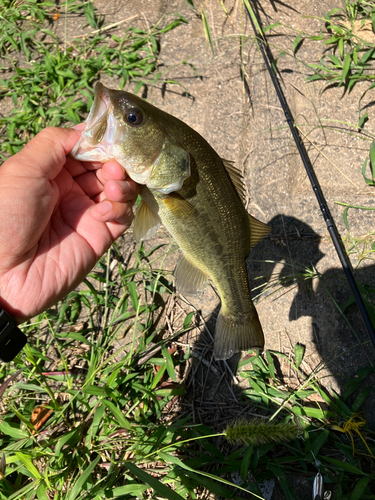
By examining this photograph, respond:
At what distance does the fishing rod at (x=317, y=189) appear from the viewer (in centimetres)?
295

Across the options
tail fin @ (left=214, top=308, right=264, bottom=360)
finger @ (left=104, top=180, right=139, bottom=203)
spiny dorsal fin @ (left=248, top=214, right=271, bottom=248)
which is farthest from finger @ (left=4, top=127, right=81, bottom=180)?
tail fin @ (left=214, top=308, right=264, bottom=360)

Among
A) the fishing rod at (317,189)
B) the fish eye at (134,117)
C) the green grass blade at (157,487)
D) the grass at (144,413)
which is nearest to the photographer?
the green grass blade at (157,487)

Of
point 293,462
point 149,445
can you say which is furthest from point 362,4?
point 149,445

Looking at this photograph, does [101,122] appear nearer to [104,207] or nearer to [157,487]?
[104,207]

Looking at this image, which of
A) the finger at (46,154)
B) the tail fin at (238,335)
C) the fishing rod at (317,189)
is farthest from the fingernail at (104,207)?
the fishing rod at (317,189)

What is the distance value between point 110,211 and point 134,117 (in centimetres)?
67

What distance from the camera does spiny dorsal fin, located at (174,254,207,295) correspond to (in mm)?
2758

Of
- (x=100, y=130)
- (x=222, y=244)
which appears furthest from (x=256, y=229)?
(x=100, y=130)

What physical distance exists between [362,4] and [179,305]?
12.2 feet

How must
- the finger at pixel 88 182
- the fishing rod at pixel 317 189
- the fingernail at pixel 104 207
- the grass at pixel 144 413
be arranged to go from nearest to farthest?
the fingernail at pixel 104 207, the grass at pixel 144 413, the finger at pixel 88 182, the fishing rod at pixel 317 189

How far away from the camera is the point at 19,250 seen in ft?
7.87

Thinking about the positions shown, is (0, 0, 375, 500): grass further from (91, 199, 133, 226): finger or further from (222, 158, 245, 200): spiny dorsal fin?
(222, 158, 245, 200): spiny dorsal fin

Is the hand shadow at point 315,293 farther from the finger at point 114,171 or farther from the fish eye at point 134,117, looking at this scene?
the fish eye at point 134,117

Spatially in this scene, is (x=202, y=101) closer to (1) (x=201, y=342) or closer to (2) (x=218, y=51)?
(2) (x=218, y=51)
